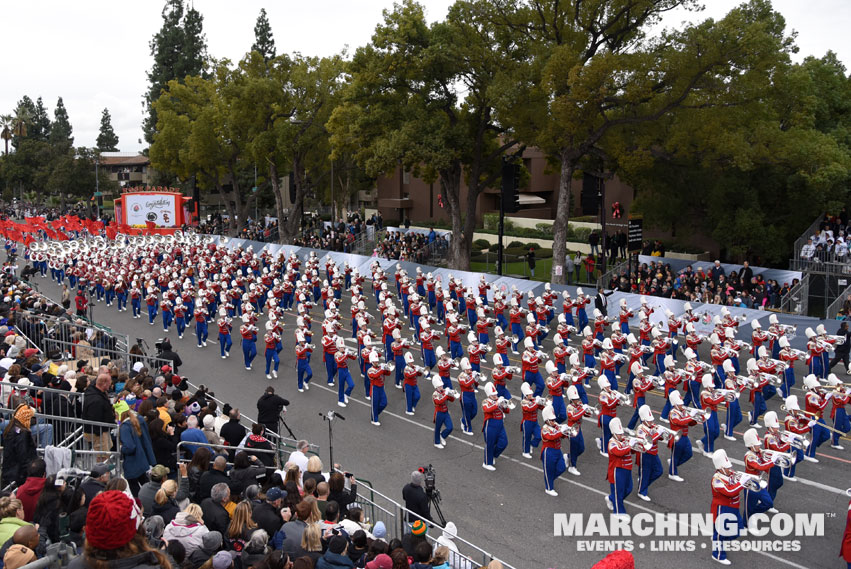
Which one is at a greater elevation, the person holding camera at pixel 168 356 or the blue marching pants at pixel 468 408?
the person holding camera at pixel 168 356

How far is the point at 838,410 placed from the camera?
1336 centimetres

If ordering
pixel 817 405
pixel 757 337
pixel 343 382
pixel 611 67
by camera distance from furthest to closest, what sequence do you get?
pixel 611 67, pixel 757 337, pixel 343 382, pixel 817 405

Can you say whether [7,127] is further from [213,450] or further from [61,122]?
[213,450]

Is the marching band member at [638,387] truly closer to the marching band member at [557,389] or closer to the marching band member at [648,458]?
the marching band member at [557,389]

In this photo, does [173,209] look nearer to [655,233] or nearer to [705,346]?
[655,233]

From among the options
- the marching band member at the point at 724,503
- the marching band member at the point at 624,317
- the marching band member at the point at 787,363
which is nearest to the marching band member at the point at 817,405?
the marching band member at the point at 787,363

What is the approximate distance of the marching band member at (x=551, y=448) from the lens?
1170cm

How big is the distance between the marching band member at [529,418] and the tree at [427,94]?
58.4ft

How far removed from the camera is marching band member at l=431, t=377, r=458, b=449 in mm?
13609

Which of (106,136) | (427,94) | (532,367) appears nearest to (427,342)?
(532,367)

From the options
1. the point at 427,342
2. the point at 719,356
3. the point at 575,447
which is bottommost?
the point at 575,447

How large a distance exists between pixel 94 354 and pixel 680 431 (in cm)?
1332

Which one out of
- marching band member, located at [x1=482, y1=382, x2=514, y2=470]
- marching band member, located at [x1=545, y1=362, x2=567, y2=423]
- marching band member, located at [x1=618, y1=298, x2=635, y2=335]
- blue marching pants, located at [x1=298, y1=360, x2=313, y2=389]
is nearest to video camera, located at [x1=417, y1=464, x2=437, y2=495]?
marching band member, located at [x1=482, y1=382, x2=514, y2=470]

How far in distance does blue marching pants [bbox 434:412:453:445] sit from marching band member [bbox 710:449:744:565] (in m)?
5.39
